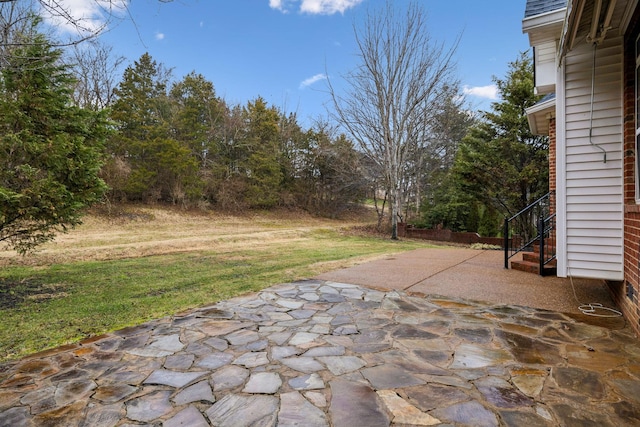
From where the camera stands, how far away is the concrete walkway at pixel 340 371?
179 centimetres

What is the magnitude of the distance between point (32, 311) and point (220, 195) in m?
14.5

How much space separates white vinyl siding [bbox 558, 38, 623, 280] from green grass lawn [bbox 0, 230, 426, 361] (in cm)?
359

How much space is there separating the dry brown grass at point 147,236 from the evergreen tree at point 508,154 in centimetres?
648

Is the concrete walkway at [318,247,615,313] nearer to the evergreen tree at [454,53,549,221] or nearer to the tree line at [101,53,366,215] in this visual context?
the evergreen tree at [454,53,549,221]

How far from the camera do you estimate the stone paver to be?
1786 mm

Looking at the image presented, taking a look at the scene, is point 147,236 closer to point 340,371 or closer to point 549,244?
point 340,371

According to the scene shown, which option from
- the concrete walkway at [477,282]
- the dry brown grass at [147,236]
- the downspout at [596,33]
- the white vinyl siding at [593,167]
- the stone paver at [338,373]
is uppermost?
the downspout at [596,33]

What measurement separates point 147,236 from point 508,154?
38.9 ft

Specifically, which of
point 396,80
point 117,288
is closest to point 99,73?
point 396,80

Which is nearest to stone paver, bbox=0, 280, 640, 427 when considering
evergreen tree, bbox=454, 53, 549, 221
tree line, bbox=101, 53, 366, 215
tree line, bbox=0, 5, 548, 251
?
tree line, bbox=0, 5, 548, 251

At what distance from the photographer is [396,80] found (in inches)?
520

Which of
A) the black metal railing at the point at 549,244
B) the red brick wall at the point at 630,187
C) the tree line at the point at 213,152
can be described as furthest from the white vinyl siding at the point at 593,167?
the tree line at the point at 213,152

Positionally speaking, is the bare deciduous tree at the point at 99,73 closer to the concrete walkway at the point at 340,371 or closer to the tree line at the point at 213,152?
the tree line at the point at 213,152

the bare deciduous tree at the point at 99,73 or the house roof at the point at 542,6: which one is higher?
the bare deciduous tree at the point at 99,73
